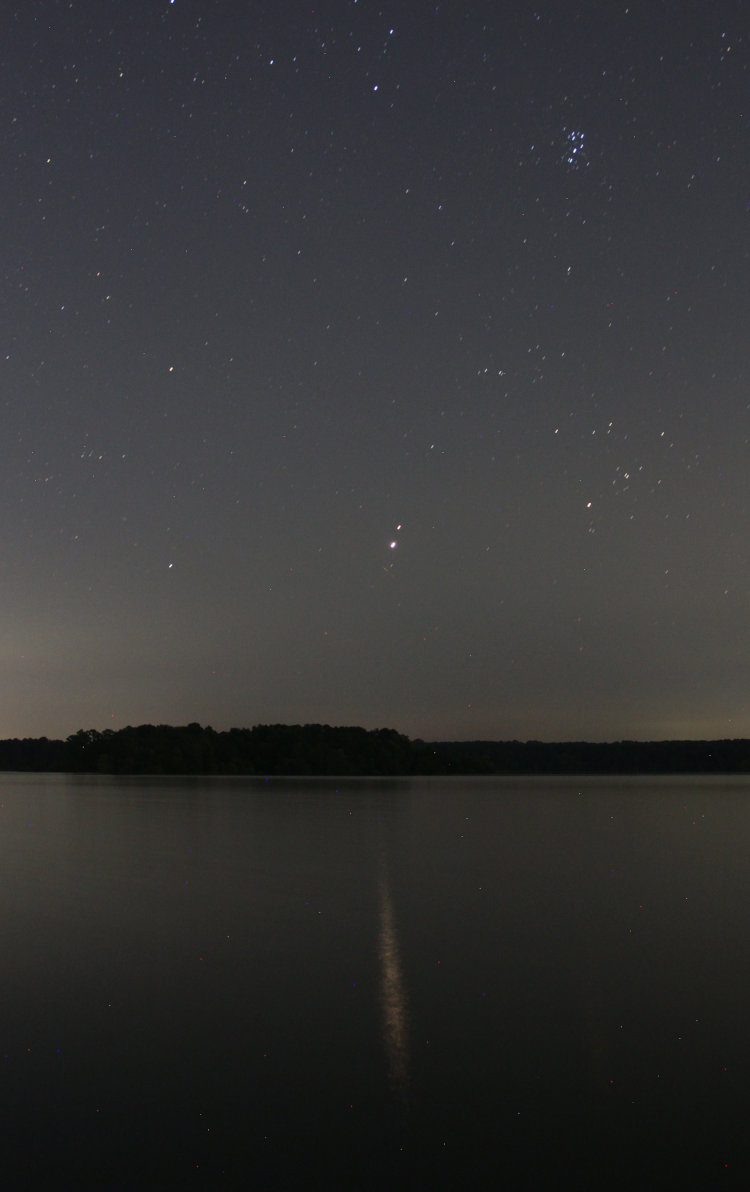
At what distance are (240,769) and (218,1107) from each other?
153 m

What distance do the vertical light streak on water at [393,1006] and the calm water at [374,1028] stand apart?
0.04m

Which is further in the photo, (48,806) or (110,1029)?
(48,806)

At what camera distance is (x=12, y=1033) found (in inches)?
321

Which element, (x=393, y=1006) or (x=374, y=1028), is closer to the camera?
(x=374, y=1028)

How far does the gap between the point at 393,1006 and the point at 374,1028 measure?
0.74m

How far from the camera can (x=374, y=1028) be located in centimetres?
829

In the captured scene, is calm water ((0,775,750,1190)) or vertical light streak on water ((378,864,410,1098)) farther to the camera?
vertical light streak on water ((378,864,410,1098))

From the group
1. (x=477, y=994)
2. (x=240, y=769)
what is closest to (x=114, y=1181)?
(x=477, y=994)

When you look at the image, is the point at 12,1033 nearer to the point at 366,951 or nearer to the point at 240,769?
the point at 366,951

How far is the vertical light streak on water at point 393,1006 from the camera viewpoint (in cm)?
719

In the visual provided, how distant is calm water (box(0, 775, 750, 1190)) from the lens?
5.70m

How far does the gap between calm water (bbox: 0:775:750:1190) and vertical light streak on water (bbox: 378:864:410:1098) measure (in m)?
0.04

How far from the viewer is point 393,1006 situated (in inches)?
354

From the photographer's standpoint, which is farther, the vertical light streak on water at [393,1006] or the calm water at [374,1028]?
the vertical light streak on water at [393,1006]
